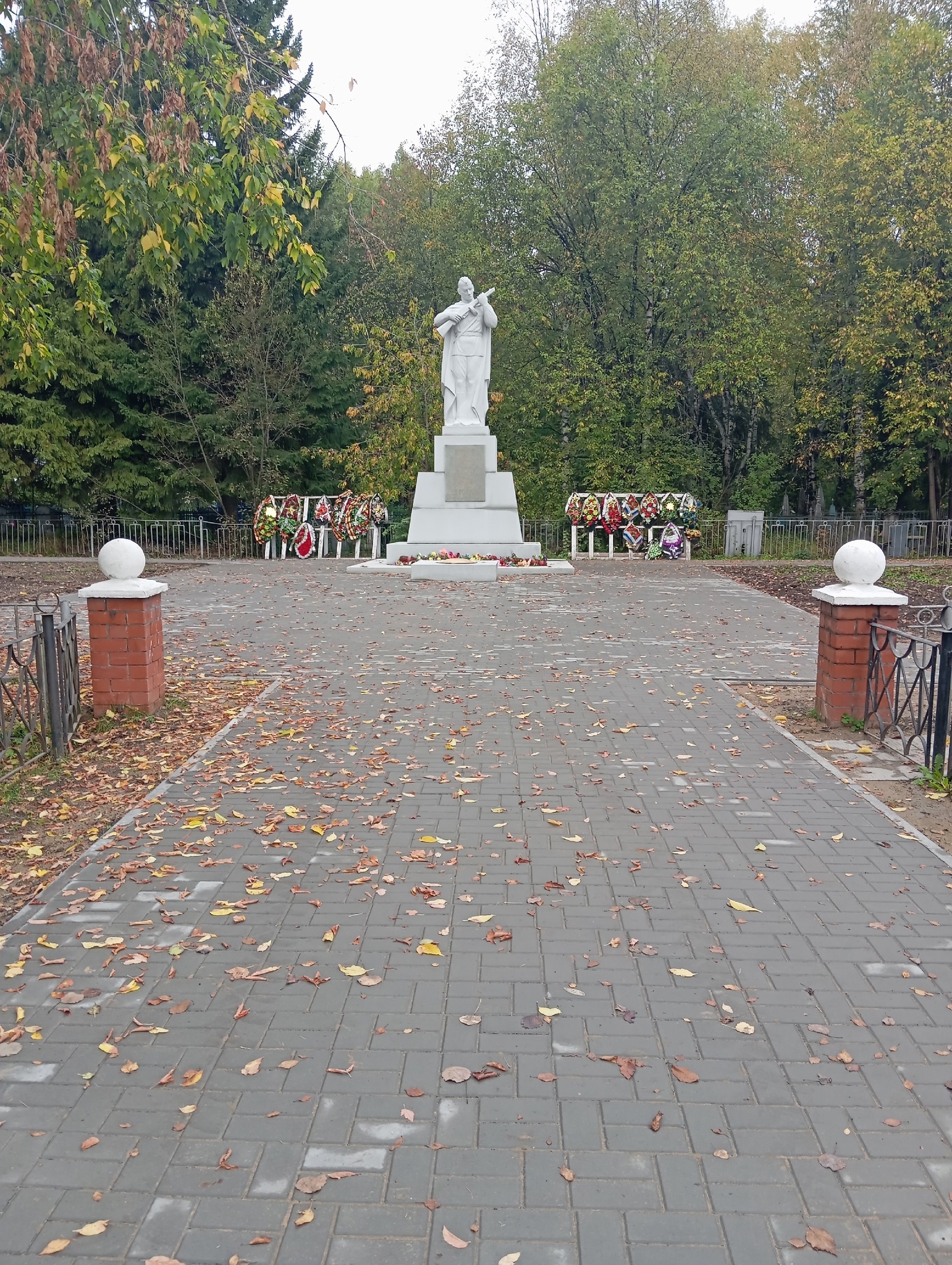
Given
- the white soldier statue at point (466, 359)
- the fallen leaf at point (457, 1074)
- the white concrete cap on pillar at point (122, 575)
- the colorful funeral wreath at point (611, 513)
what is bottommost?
the fallen leaf at point (457, 1074)

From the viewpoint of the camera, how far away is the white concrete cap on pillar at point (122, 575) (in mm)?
6980

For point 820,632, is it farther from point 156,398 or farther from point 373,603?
point 156,398

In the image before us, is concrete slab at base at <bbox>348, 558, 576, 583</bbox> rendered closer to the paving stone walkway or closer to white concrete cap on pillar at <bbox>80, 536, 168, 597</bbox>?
white concrete cap on pillar at <bbox>80, 536, 168, 597</bbox>

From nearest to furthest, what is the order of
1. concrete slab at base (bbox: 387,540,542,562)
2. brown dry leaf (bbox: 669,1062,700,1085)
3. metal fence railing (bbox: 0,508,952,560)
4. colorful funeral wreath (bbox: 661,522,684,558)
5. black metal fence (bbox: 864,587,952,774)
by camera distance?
brown dry leaf (bbox: 669,1062,700,1085) < black metal fence (bbox: 864,587,952,774) < concrete slab at base (bbox: 387,540,542,562) < colorful funeral wreath (bbox: 661,522,684,558) < metal fence railing (bbox: 0,508,952,560)

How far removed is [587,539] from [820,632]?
16590 mm

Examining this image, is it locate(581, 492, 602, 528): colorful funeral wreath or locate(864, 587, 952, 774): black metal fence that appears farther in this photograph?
locate(581, 492, 602, 528): colorful funeral wreath

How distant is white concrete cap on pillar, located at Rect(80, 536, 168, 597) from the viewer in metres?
6.98

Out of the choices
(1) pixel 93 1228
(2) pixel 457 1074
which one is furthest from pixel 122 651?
(1) pixel 93 1228

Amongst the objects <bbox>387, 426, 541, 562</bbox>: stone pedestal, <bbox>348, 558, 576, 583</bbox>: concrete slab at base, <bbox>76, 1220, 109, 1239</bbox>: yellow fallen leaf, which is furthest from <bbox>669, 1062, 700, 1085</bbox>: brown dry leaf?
<bbox>387, 426, 541, 562</bbox>: stone pedestal

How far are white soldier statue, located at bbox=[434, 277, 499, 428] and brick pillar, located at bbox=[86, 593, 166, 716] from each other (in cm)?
1434

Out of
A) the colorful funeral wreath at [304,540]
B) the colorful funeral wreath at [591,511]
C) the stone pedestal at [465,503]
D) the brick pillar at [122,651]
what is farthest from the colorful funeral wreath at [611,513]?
the brick pillar at [122,651]

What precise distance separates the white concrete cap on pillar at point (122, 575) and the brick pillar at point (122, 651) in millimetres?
69

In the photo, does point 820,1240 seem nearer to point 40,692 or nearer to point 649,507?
point 40,692

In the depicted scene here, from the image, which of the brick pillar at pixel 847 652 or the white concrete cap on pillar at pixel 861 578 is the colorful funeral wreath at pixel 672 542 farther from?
the white concrete cap on pillar at pixel 861 578
